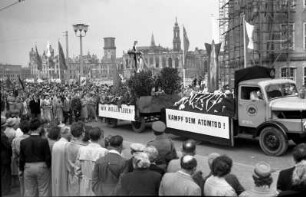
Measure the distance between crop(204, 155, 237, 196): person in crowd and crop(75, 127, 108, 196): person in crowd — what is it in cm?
189

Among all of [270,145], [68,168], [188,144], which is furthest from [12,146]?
[270,145]

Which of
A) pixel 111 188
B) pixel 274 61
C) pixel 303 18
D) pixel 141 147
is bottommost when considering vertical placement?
pixel 111 188

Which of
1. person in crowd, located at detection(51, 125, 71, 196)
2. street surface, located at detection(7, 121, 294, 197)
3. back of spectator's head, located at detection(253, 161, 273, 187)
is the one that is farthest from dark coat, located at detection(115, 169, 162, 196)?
street surface, located at detection(7, 121, 294, 197)

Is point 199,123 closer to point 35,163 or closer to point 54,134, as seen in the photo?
point 54,134

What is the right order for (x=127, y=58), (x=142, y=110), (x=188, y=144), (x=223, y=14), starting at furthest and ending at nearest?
(x=223, y=14) < (x=127, y=58) < (x=142, y=110) < (x=188, y=144)

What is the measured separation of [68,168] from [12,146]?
1772 millimetres

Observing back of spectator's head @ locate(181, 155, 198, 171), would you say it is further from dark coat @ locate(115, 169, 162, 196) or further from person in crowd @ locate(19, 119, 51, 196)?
person in crowd @ locate(19, 119, 51, 196)

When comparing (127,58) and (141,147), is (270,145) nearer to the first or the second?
(141,147)

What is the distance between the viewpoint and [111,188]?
5.07 metres

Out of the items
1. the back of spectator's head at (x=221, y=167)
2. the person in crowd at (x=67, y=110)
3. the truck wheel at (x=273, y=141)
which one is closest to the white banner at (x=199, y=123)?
the truck wheel at (x=273, y=141)

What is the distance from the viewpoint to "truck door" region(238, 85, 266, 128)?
11.1 m

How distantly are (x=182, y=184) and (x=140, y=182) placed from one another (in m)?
0.48

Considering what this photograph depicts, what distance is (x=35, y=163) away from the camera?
624 cm

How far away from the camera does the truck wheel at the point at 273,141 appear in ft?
34.0
